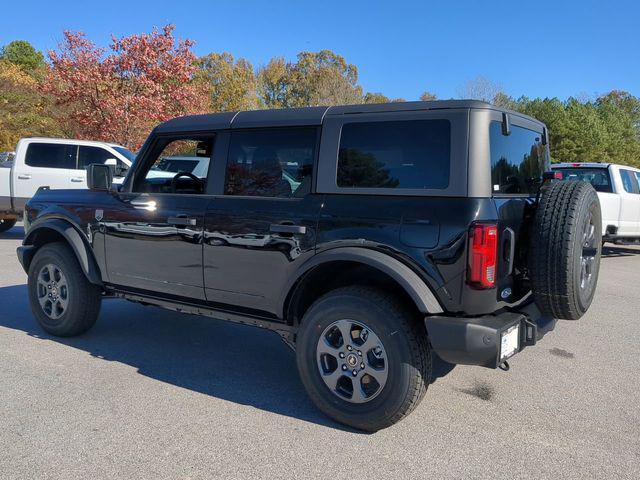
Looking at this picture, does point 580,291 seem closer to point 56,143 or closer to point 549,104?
point 56,143

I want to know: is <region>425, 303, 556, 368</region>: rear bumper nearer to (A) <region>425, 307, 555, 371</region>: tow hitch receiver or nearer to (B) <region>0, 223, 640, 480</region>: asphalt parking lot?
(A) <region>425, 307, 555, 371</region>: tow hitch receiver

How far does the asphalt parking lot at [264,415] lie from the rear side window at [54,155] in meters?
7.57

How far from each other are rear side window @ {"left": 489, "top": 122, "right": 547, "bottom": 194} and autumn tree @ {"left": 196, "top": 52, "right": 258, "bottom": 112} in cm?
3131

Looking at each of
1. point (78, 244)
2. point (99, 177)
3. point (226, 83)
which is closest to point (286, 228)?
point (99, 177)

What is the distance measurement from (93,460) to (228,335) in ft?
7.85

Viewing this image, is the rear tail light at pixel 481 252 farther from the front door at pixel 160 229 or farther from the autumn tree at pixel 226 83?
the autumn tree at pixel 226 83

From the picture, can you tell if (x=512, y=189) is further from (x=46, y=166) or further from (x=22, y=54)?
(x=22, y=54)

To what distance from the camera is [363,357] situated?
10.9 feet

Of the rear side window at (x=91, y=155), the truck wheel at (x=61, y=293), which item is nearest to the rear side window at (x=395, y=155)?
the truck wheel at (x=61, y=293)

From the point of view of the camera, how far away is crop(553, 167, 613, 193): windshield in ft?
34.1

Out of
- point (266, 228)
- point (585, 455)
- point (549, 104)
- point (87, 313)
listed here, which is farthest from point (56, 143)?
point (549, 104)

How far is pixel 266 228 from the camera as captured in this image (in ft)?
12.0

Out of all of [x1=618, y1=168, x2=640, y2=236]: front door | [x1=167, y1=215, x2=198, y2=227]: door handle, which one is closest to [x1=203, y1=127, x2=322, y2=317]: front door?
[x1=167, y1=215, x2=198, y2=227]: door handle

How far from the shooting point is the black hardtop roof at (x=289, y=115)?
3.27 meters
